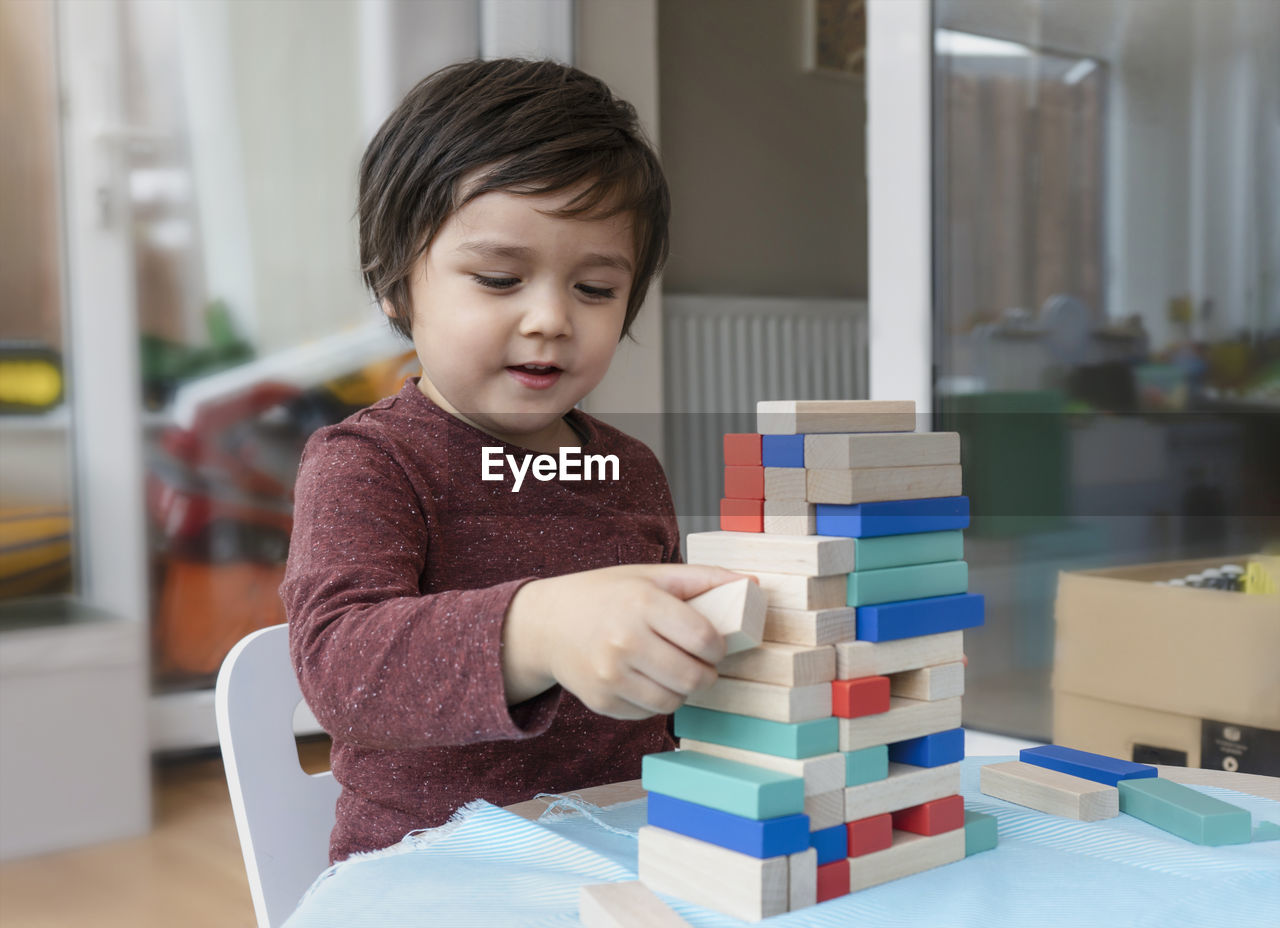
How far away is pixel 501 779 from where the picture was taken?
29.7 inches

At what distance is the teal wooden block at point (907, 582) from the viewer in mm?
505

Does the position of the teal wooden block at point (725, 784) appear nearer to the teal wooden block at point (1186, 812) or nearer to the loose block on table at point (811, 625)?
the loose block on table at point (811, 625)

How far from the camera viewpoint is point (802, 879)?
0.48 metres

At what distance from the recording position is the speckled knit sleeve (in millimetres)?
518

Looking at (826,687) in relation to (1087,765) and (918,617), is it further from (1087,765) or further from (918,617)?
(1087,765)

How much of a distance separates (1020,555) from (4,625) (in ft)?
4.79

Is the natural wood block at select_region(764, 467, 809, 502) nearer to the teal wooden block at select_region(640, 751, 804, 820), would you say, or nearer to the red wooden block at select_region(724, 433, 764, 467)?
the red wooden block at select_region(724, 433, 764, 467)

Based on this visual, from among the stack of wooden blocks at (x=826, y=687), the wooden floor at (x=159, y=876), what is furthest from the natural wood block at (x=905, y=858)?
the wooden floor at (x=159, y=876)

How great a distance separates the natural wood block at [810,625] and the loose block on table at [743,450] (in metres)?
0.07

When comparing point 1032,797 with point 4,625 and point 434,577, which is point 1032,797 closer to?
point 434,577

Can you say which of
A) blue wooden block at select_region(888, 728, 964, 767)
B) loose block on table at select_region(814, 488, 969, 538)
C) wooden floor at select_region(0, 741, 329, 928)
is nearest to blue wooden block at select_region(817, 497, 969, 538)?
loose block on table at select_region(814, 488, 969, 538)

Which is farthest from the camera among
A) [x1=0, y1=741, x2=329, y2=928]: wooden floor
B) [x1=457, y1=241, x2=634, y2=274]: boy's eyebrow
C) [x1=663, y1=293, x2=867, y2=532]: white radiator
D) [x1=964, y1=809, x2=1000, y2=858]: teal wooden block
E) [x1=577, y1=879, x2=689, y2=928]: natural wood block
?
[x1=663, y1=293, x2=867, y2=532]: white radiator

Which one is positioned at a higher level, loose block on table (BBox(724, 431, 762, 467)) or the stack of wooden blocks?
loose block on table (BBox(724, 431, 762, 467))

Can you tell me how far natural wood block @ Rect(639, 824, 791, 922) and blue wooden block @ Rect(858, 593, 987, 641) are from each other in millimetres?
108
